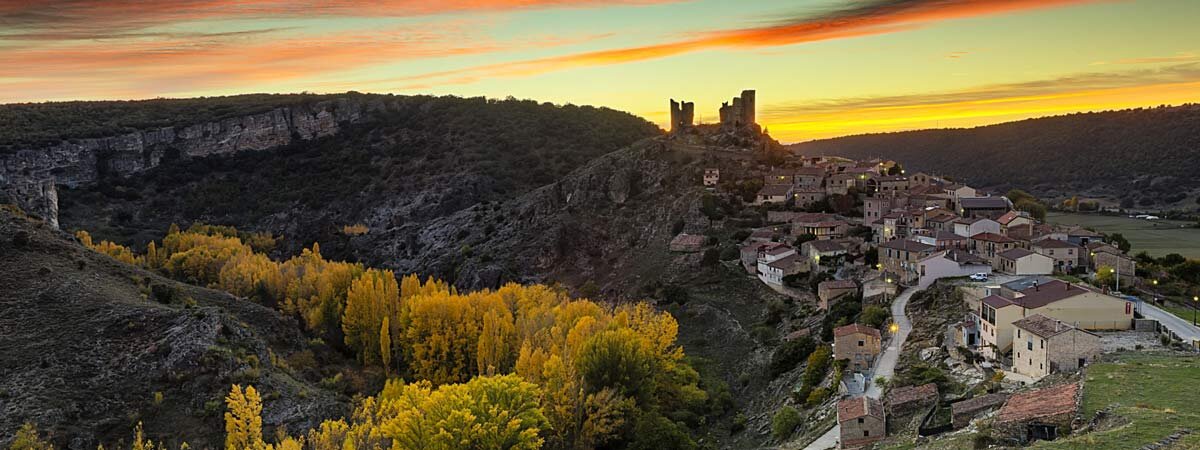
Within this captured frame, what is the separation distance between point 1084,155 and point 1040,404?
122315mm

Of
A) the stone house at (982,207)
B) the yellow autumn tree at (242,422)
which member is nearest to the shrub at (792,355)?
the stone house at (982,207)

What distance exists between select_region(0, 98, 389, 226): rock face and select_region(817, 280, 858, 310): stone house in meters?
95.2

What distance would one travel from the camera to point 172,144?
144250 mm

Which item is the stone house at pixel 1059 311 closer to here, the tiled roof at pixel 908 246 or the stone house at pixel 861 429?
the stone house at pixel 861 429

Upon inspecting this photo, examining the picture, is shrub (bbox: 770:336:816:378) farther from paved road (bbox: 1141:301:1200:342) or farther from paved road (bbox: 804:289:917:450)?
paved road (bbox: 1141:301:1200:342)

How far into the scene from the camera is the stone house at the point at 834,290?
55.2 m

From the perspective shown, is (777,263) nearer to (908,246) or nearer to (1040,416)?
(908,246)

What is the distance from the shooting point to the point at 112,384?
3412cm

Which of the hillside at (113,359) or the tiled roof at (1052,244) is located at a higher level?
the tiled roof at (1052,244)

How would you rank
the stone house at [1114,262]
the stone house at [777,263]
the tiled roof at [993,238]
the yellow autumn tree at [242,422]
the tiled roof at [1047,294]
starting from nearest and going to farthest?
the yellow autumn tree at [242,422]
the tiled roof at [1047,294]
the stone house at [1114,262]
the tiled roof at [993,238]
the stone house at [777,263]

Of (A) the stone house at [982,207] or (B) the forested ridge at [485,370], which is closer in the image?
(B) the forested ridge at [485,370]

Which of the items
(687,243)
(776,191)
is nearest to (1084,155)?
A: (776,191)

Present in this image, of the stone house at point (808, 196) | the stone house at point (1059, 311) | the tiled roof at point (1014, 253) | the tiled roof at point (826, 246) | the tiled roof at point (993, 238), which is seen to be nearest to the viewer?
the stone house at point (1059, 311)

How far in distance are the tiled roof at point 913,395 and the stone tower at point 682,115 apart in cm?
8229
